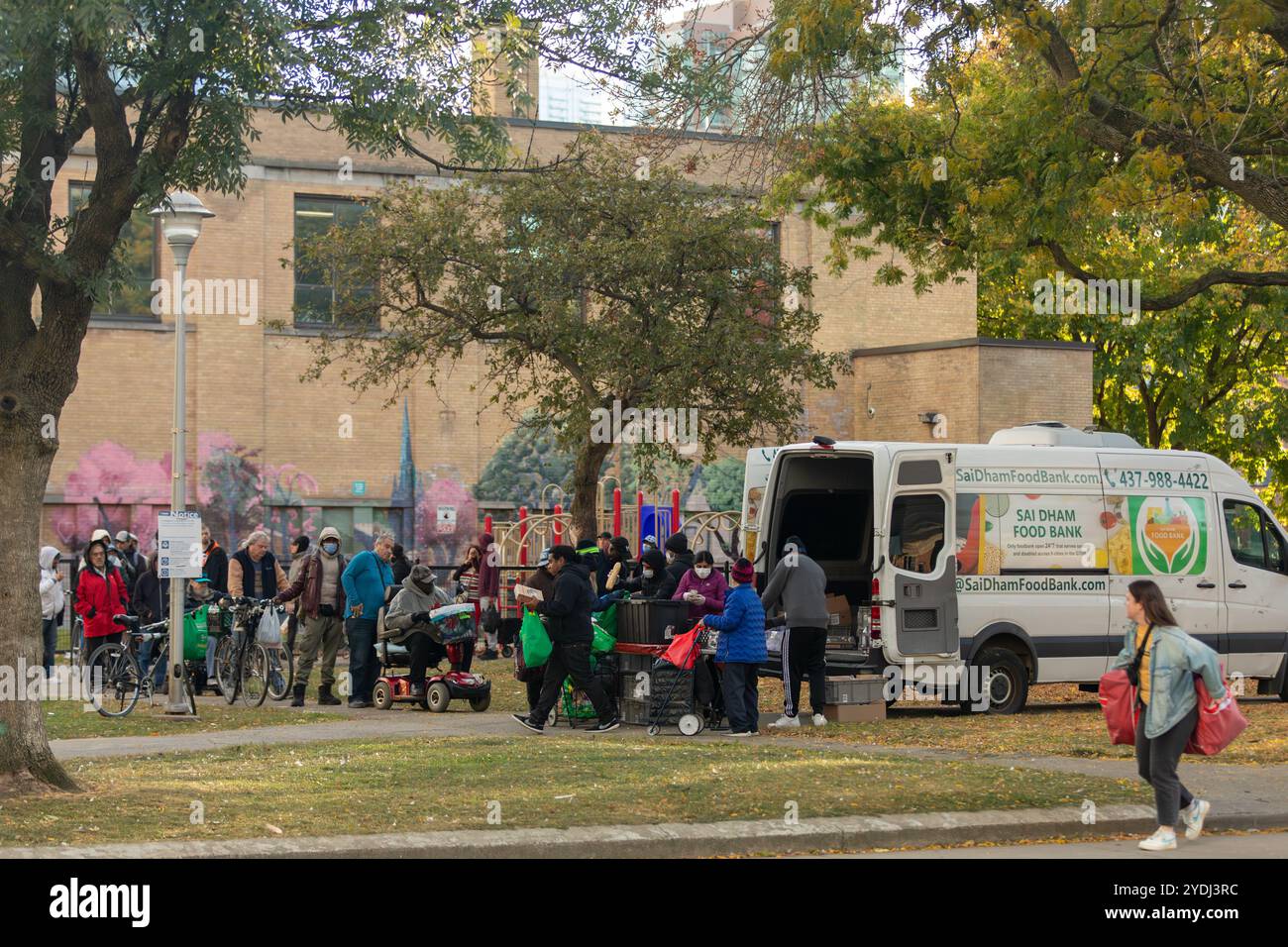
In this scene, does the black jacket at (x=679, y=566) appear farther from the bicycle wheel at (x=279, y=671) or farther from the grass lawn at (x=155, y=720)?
the bicycle wheel at (x=279, y=671)

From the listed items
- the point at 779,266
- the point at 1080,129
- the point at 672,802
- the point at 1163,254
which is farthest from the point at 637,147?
the point at 1163,254

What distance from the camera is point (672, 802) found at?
11.2 meters

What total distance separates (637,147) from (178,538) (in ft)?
29.4

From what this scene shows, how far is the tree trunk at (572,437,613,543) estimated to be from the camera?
2452 cm

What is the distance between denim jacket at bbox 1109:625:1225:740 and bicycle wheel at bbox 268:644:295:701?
1109 cm

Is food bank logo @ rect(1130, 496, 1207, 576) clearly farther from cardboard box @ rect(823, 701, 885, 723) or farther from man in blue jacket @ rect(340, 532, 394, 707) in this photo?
man in blue jacket @ rect(340, 532, 394, 707)

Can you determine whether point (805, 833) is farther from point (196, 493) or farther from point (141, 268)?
point (141, 268)

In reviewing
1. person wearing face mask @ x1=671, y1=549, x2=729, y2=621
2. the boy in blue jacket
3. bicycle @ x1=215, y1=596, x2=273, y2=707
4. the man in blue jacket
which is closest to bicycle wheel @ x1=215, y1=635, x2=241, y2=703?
bicycle @ x1=215, y1=596, x2=273, y2=707

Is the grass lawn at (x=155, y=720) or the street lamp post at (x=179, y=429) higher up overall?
the street lamp post at (x=179, y=429)

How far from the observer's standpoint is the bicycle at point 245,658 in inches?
740

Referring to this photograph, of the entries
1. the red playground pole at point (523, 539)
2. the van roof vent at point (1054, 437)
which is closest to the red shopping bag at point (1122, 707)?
the van roof vent at point (1054, 437)

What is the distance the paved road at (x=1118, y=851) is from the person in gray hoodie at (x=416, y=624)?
8.45 meters

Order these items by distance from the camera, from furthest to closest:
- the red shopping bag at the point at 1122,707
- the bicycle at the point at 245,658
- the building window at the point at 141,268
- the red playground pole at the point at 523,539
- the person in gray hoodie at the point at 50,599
A: 1. the building window at the point at 141,268
2. the red playground pole at the point at 523,539
3. the person in gray hoodie at the point at 50,599
4. the bicycle at the point at 245,658
5. the red shopping bag at the point at 1122,707

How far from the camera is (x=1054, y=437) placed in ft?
64.7
